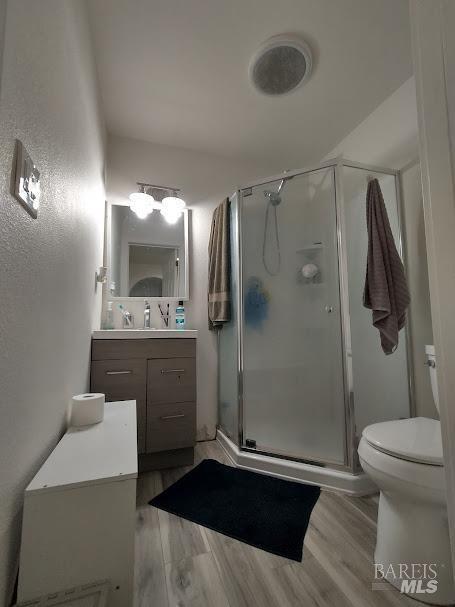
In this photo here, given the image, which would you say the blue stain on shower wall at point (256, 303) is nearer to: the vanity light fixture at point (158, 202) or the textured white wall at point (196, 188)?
the textured white wall at point (196, 188)

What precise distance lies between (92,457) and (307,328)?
1.45 meters

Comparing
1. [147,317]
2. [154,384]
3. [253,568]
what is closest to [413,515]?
[253,568]

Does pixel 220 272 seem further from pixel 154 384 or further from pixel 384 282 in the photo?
pixel 384 282

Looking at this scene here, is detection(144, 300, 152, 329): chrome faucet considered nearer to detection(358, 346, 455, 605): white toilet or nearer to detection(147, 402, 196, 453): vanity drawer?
detection(147, 402, 196, 453): vanity drawer

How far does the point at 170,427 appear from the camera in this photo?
162cm

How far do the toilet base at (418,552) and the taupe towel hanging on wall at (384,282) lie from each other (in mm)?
725

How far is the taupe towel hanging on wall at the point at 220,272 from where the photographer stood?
6.51ft

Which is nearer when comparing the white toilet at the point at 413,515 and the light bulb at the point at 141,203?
the white toilet at the point at 413,515

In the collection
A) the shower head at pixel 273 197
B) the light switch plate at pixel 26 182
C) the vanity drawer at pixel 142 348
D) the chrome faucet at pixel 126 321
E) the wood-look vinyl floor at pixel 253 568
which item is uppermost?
the shower head at pixel 273 197

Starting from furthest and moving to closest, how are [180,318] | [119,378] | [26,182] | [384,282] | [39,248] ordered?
1. [180,318]
2. [119,378]
3. [384,282]
4. [39,248]
5. [26,182]

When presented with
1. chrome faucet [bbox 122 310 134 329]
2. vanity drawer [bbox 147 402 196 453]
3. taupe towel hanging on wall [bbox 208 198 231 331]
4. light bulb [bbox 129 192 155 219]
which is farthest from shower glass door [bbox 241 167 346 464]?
chrome faucet [bbox 122 310 134 329]

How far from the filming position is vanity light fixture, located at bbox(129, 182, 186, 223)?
2.12 m

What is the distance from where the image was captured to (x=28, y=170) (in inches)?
23.8

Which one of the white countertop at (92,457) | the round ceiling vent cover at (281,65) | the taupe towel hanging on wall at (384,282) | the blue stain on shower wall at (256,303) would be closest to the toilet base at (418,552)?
the taupe towel hanging on wall at (384,282)
